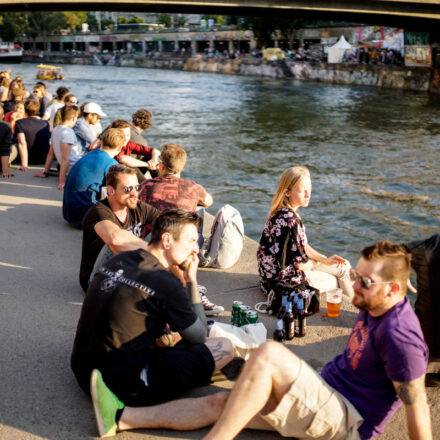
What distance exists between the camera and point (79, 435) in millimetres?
3023

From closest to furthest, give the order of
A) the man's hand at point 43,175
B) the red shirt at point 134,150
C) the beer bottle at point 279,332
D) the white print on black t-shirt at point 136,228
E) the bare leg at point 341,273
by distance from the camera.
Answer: the beer bottle at point 279,332
the white print on black t-shirt at point 136,228
the bare leg at point 341,273
the red shirt at point 134,150
the man's hand at point 43,175

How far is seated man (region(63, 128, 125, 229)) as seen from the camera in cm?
648

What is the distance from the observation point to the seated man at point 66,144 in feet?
27.1

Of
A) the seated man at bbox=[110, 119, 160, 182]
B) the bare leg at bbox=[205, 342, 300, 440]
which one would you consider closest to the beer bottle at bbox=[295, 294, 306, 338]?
the bare leg at bbox=[205, 342, 300, 440]

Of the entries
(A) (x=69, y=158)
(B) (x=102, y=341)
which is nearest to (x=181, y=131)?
(A) (x=69, y=158)

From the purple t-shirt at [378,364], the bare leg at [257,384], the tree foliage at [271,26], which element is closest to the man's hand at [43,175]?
the purple t-shirt at [378,364]

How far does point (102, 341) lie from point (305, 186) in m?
2.15

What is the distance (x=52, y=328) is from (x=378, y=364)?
7.72 ft

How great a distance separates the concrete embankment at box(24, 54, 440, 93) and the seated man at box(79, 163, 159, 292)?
37.2 metres

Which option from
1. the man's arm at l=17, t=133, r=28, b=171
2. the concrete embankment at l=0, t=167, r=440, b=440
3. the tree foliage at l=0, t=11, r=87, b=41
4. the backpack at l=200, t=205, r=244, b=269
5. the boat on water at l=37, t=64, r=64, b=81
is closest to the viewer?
the concrete embankment at l=0, t=167, r=440, b=440

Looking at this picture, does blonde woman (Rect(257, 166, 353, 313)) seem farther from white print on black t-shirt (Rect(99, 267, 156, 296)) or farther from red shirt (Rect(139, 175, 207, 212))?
white print on black t-shirt (Rect(99, 267, 156, 296))

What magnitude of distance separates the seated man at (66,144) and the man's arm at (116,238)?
406 centimetres

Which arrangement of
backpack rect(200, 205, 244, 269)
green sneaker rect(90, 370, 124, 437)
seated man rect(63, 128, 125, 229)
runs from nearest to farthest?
green sneaker rect(90, 370, 124, 437)
backpack rect(200, 205, 244, 269)
seated man rect(63, 128, 125, 229)

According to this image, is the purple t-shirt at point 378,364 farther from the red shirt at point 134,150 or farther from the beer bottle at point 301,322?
the red shirt at point 134,150
